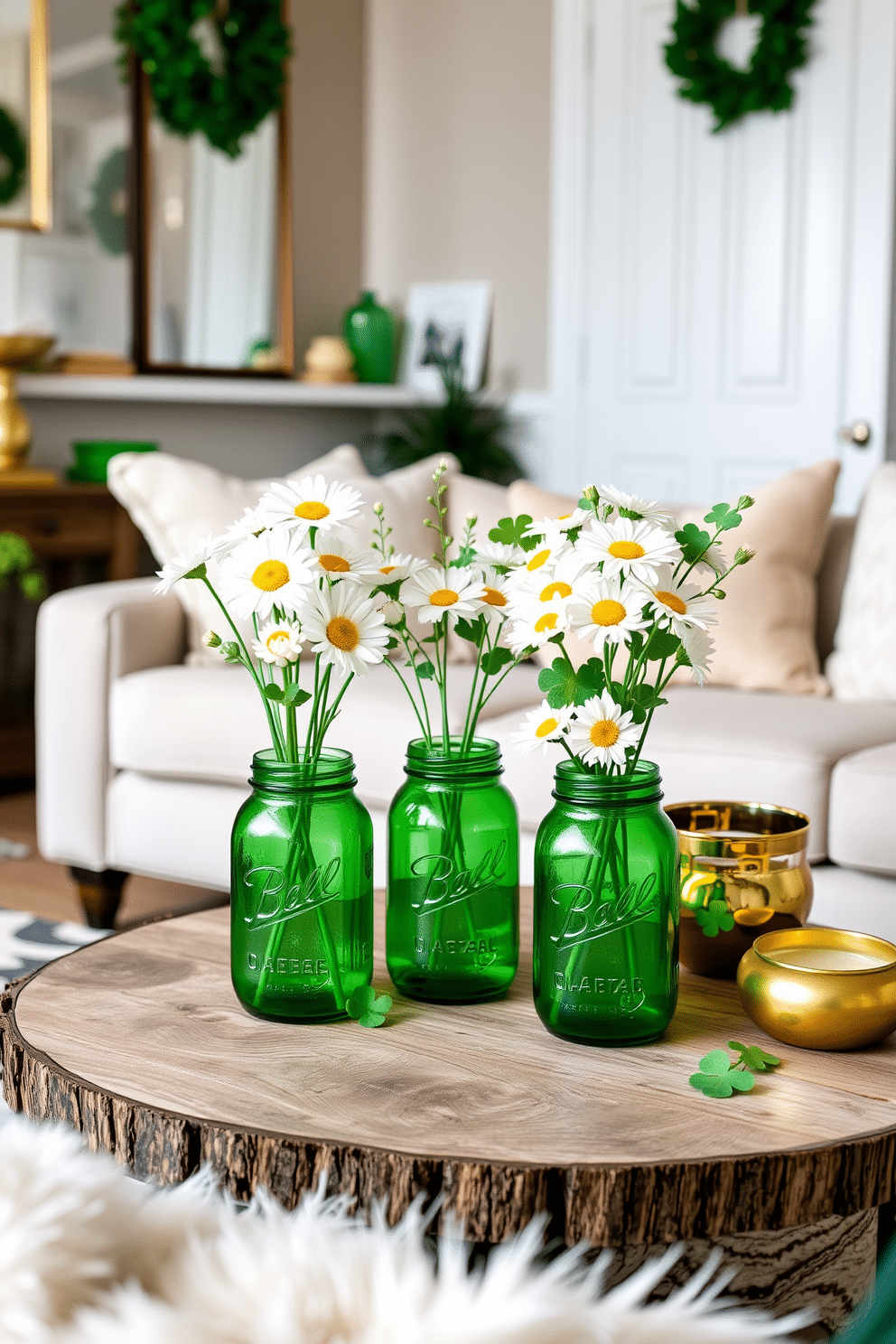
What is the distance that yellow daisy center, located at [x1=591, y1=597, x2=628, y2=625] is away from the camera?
1.07 metres

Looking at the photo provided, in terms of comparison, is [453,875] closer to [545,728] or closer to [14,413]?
[545,728]

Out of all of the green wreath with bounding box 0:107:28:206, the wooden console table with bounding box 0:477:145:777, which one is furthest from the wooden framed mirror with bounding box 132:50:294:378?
the wooden console table with bounding box 0:477:145:777

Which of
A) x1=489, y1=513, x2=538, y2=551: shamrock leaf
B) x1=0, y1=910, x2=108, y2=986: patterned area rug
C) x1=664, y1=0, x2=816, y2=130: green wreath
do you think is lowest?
x1=0, y1=910, x2=108, y2=986: patterned area rug

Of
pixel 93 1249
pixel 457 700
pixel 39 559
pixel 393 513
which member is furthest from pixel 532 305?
pixel 93 1249

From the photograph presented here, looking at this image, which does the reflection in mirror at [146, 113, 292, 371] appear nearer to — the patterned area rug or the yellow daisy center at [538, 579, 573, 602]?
the patterned area rug

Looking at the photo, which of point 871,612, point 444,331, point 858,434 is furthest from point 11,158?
point 871,612

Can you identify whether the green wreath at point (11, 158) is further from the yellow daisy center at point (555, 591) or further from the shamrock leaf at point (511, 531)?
the yellow daisy center at point (555, 591)

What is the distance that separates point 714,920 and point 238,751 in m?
1.42

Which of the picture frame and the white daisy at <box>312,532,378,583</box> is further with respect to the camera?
the picture frame

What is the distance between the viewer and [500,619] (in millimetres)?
1234

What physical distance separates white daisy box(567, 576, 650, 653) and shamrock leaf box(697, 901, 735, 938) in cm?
34

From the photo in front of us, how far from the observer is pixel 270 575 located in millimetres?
1091

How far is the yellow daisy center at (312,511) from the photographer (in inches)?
43.9

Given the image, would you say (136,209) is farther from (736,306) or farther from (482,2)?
(736,306)
